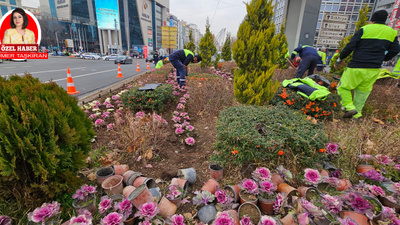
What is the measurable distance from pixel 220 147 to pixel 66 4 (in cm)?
8054

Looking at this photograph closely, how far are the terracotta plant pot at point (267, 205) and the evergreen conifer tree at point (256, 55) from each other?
228 cm

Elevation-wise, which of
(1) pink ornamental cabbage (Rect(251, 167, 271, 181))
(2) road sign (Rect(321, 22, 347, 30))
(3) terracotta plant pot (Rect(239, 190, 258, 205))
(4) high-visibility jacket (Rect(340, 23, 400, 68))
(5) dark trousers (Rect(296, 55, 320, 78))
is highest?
(2) road sign (Rect(321, 22, 347, 30))

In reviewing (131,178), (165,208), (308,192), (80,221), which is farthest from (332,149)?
(80,221)

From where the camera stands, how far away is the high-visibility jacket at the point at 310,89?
3.45 m

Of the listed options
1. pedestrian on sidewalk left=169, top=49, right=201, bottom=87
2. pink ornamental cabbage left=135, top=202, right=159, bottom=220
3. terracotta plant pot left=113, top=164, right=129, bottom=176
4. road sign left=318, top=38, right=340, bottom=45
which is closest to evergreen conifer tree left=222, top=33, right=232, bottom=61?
road sign left=318, top=38, right=340, bottom=45

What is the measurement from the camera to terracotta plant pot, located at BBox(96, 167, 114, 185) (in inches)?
67.4

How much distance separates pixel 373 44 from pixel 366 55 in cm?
22

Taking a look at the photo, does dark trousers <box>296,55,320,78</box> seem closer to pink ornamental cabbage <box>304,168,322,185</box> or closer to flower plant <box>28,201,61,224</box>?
pink ornamental cabbage <box>304,168,322,185</box>

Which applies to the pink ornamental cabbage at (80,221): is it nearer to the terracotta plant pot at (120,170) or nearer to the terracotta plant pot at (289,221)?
the terracotta plant pot at (120,170)

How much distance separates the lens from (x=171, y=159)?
2.35 metres

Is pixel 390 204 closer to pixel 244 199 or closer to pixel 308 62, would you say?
pixel 244 199

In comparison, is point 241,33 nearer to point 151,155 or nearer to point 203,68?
point 151,155

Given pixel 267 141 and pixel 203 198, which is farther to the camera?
pixel 267 141

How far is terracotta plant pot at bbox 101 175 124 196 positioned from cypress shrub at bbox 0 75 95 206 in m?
0.28
